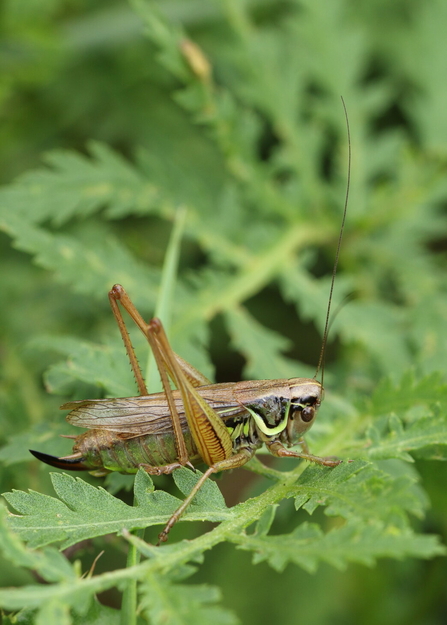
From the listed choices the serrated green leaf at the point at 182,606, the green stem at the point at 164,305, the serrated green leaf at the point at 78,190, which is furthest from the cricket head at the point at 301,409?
the serrated green leaf at the point at 78,190

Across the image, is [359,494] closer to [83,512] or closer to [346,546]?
[346,546]

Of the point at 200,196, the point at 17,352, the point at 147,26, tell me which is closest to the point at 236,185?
the point at 200,196

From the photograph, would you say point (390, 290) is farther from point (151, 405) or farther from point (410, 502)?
point (410, 502)

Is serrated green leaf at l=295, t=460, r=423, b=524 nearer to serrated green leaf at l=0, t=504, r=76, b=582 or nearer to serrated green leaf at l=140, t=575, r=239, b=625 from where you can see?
serrated green leaf at l=140, t=575, r=239, b=625

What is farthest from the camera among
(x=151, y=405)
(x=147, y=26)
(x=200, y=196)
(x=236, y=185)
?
(x=236, y=185)

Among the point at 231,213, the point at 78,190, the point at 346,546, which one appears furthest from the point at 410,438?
the point at 78,190

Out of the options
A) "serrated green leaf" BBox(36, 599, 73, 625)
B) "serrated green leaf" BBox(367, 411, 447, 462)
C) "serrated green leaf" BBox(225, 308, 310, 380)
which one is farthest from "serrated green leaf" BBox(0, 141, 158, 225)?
"serrated green leaf" BBox(36, 599, 73, 625)
